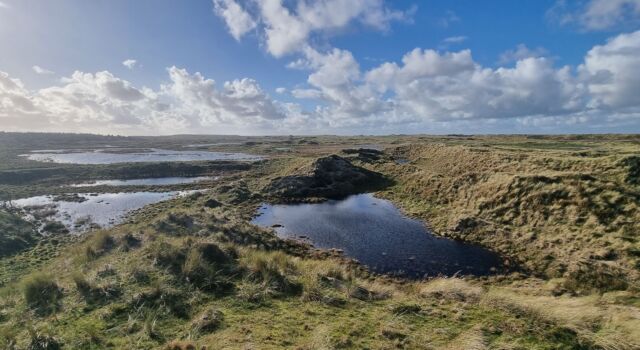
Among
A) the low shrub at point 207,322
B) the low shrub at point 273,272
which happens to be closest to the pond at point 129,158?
the low shrub at point 273,272

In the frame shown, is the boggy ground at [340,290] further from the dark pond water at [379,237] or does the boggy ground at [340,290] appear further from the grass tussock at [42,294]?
the dark pond water at [379,237]

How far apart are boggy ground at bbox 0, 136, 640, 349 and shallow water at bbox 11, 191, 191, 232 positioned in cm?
1015

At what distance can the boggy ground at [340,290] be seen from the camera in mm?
12469

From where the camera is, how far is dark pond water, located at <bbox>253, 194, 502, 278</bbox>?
27102 mm

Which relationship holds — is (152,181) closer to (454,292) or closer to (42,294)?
(42,294)

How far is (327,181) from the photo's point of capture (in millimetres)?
63156

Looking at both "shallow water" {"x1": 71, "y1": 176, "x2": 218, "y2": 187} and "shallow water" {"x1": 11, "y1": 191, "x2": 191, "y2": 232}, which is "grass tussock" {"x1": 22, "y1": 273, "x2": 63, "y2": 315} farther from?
"shallow water" {"x1": 71, "y1": 176, "x2": 218, "y2": 187}

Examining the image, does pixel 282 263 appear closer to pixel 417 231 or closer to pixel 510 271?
pixel 510 271

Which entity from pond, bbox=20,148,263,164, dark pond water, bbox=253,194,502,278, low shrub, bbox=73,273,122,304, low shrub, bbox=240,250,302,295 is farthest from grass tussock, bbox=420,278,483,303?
pond, bbox=20,148,263,164

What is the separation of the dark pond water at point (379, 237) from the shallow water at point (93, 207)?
21.4 m

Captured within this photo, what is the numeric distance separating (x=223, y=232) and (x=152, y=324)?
18.4m

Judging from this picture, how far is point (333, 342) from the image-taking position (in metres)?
12.1

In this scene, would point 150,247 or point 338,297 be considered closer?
point 338,297

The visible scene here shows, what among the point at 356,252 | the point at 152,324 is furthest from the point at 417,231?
the point at 152,324
